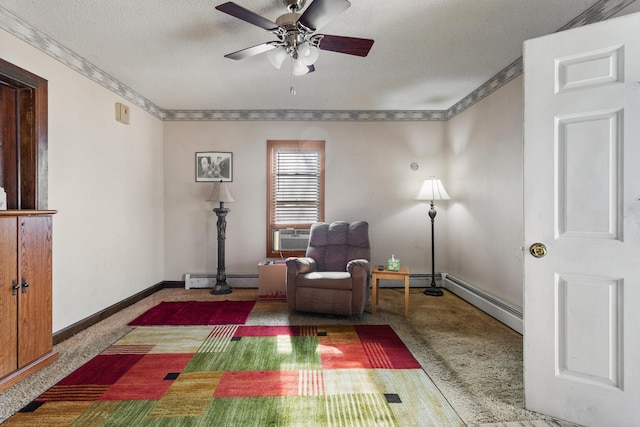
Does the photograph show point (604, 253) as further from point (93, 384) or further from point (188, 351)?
point (93, 384)

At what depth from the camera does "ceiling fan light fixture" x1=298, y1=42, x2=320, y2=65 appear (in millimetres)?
2289

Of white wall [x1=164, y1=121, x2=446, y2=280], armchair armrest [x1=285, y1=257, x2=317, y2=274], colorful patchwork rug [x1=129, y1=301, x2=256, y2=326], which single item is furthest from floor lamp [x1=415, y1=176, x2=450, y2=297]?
colorful patchwork rug [x1=129, y1=301, x2=256, y2=326]

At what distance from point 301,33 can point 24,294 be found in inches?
104

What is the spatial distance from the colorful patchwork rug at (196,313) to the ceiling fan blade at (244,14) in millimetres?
2709

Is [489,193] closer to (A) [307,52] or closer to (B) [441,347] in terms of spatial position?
(B) [441,347]

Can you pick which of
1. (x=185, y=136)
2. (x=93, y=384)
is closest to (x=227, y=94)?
(x=185, y=136)

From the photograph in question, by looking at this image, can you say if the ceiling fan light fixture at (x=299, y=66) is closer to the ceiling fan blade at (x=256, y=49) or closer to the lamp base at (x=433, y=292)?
the ceiling fan blade at (x=256, y=49)

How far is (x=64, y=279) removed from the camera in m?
2.97

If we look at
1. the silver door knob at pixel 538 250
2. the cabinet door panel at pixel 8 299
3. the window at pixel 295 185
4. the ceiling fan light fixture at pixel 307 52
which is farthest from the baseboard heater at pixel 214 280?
the silver door knob at pixel 538 250

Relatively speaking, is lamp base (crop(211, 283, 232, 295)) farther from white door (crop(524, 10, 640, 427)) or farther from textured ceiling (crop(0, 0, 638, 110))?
white door (crop(524, 10, 640, 427))

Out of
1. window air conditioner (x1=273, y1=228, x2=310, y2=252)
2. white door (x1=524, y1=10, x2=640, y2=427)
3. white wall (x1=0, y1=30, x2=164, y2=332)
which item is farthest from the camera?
window air conditioner (x1=273, y1=228, x2=310, y2=252)

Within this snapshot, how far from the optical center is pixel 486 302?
12.2 feet

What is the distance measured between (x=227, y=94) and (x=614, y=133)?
150 inches

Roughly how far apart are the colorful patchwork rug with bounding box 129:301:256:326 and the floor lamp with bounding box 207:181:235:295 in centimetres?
45
